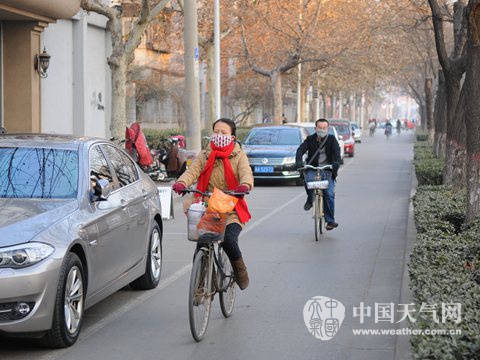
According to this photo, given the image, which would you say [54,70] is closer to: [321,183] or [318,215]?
[321,183]

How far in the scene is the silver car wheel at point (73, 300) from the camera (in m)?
7.40

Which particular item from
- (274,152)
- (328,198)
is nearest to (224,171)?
(328,198)

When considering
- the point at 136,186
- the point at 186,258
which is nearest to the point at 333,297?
the point at 136,186

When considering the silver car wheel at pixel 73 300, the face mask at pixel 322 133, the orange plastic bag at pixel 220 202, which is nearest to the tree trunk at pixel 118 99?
the face mask at pixel 322 133

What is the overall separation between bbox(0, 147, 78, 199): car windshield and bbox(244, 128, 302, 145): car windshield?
18792mm

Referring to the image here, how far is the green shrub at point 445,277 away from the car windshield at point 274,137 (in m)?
14.6

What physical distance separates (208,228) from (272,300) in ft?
6.52

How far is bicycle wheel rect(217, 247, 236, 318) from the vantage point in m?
8.27

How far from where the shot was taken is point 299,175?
85.5ft

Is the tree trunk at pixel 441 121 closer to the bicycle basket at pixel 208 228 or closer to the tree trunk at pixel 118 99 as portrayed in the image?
the tree trunk at pixel 118 99

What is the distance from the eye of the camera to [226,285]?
842 centimetres

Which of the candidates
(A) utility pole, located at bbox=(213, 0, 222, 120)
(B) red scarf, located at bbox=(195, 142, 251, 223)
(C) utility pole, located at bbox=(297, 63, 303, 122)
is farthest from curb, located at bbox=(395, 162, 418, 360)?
(C) utility pole, located at bbox=(297, 63, 303, 122)

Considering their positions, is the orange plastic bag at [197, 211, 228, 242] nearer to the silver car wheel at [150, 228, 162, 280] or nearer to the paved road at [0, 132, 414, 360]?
the paved road at [0, 132, 414, 360]

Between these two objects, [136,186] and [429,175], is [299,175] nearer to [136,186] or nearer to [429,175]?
[429,175]
